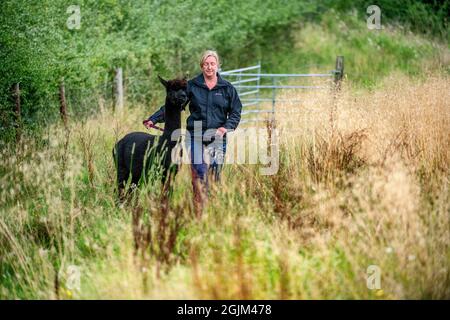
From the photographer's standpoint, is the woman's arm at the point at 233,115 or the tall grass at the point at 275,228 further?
the woman's arm at the point at 233,115

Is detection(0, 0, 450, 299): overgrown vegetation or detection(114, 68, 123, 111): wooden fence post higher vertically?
detection(114, 68, 123, 111): wooden fence post

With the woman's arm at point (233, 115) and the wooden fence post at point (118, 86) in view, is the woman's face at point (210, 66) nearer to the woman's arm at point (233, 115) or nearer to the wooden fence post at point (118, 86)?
the woman's arm at point (233, 115)

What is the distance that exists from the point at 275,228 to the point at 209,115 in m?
1.97

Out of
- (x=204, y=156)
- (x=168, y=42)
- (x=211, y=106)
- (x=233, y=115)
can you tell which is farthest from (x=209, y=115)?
(x=168, y=42)

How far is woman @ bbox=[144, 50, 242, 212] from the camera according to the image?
7.39 meters

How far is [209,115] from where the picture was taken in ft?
24.5

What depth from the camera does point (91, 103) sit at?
12.6 m

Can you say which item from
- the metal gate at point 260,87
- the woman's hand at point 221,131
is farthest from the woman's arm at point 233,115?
the metal gate at point 260,87

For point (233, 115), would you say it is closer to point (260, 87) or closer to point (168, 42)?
point (168, 42)

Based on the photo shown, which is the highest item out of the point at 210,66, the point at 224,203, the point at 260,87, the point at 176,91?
the point at 260,87

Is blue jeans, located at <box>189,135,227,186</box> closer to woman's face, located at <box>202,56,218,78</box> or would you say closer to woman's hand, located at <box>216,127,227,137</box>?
woman's hand, located at <box>216,127,227,137</box>

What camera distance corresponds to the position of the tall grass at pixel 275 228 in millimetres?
5121

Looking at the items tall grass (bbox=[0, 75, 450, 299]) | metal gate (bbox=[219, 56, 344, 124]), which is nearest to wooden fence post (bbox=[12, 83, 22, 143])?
tall grass (bbox=[0, 75, 450, 299])
